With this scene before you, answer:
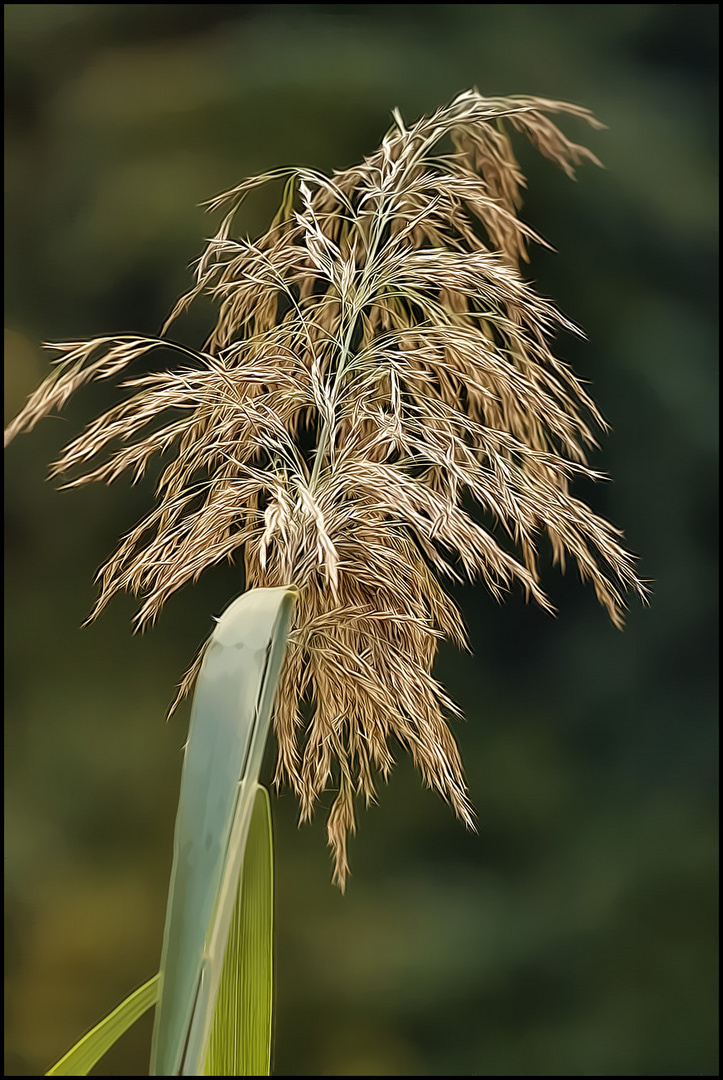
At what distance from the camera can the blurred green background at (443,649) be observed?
0.84m

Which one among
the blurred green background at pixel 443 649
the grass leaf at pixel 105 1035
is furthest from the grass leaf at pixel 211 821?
the blurred green background at pixel 443 649

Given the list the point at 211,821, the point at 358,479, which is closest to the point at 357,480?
the point at 358,479

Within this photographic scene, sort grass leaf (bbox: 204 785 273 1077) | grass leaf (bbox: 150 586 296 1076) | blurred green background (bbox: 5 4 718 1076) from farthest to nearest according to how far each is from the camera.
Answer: blurred green background (bbox: 5 4 718 1076)
grass leaf (bbox: 204 785 273 1077)
grass leaf (bbox: 150 586 296 1076)

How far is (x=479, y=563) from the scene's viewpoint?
1.66ft

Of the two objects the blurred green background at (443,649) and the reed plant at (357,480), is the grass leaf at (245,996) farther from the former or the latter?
the blurred green background at (443,649)

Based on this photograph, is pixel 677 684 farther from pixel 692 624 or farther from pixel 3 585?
pixel 3 585

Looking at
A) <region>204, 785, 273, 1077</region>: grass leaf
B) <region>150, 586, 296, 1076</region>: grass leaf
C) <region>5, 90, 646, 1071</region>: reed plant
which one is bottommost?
<region>204, 785, 273, 1077</region>: grass leaf

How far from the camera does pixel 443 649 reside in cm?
85

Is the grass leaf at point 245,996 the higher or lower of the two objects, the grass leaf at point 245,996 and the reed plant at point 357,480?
the lower

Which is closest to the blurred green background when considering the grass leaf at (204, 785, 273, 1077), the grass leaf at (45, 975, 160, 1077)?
the grass leaf at (204, 785, 273, 1077)

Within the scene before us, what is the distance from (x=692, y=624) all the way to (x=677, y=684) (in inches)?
2.6

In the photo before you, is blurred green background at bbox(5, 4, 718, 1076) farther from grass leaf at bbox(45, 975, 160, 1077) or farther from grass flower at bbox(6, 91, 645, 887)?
grass leaf at bbox(45, 975, 160, 1077)

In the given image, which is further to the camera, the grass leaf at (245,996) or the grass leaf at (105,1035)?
the grass leaf at (245,996)

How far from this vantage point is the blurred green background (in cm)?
84
